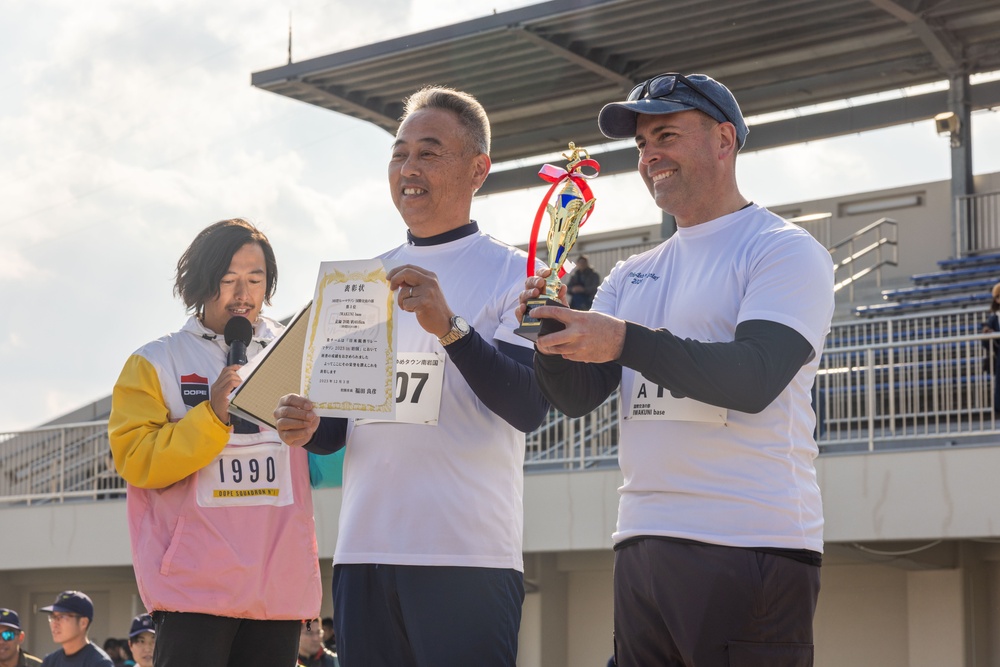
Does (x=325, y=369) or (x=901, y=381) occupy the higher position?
(x=901, y=381)

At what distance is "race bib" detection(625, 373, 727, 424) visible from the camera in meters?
2.31

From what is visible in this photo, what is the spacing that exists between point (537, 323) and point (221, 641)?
1.52 m

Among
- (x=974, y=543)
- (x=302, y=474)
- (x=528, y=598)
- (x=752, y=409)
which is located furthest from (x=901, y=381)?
(x=752, y=409)

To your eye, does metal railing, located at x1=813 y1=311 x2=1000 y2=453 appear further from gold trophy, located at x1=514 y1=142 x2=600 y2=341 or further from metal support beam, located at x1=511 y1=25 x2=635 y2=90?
gold trophy, located at x1=514 y1=142 x2=600 y2=341

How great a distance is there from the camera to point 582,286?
15.9 metres

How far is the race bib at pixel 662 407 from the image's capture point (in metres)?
2.31

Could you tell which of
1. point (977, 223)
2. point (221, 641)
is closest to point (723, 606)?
point (221, 641)

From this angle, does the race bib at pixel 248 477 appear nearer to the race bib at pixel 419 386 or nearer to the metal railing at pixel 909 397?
the race bib at pixel 419 386

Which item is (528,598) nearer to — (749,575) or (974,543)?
(974,543)

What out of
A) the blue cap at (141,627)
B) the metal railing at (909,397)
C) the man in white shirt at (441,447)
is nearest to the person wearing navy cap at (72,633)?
the blue cap at (141,627)

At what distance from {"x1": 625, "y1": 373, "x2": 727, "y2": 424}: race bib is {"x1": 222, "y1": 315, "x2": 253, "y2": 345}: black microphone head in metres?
1.32

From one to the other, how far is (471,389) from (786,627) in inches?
34.3

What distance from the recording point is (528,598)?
15.4 metres

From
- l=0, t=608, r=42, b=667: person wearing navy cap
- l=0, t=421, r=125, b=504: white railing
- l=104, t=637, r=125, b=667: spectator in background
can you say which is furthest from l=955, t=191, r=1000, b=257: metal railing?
l=0, t=608, r=42, b=667: person wearing navy cap
